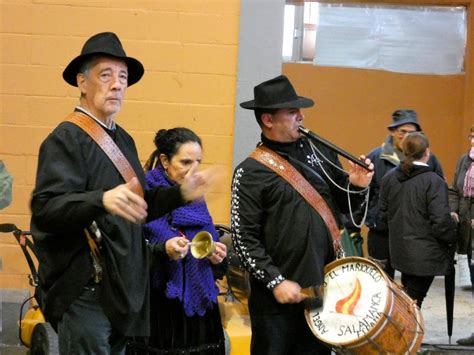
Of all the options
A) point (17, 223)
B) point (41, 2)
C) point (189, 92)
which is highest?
point (41, 2)

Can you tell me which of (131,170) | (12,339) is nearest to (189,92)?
(12,339)

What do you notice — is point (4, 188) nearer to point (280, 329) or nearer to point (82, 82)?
point (82, 82)

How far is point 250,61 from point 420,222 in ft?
5.50

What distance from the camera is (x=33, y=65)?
252 inches

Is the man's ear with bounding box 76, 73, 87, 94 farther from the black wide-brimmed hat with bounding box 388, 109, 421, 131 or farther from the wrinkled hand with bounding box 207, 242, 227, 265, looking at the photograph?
the black wide-brimmed hat with bounding box 388, 109, 421, 131

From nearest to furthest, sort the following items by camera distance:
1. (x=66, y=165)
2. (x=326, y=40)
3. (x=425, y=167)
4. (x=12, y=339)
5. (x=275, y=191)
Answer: (x=66, y=165) → (x=275, y=191) → (x=12, y=339) → (x=425, y=167) → (x=326, y=40)

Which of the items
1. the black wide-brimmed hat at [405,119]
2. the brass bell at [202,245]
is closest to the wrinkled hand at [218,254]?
the brass bell at [202,245]

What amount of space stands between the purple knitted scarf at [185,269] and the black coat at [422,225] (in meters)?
2.47

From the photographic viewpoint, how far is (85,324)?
356 centimetres

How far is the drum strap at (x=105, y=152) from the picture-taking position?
139 inches

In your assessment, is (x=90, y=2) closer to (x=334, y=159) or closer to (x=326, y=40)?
(x=334, y=159)

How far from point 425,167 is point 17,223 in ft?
9.50

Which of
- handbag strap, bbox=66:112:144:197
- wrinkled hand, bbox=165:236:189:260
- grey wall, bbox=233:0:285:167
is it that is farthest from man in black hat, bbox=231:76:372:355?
grey wall, bbox=233:0:285:167

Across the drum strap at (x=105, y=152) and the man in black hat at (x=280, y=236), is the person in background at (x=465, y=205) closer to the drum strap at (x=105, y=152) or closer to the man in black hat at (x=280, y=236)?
the man in black hat at (x=280, y=236)
